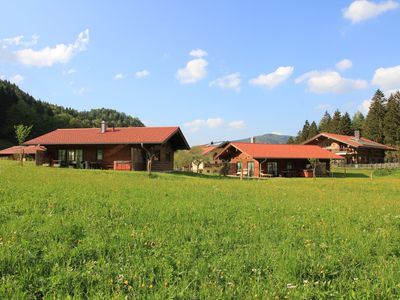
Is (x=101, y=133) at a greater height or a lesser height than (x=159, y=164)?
greater

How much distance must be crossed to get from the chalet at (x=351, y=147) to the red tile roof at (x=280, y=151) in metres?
16.8

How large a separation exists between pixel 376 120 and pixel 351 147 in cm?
2653

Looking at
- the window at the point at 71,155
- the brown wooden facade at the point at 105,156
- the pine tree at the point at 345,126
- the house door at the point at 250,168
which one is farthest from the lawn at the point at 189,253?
the pine tree at the point at 345,126

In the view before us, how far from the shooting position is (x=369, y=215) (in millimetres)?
9914

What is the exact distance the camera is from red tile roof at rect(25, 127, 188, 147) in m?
34.0

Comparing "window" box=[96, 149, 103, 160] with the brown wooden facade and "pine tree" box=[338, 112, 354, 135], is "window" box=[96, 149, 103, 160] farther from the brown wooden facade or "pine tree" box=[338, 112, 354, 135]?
"pine tree" box=[338, 112, 354, 135]

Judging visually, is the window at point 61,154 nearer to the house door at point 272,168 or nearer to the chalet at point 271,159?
the chalet at point 271,159

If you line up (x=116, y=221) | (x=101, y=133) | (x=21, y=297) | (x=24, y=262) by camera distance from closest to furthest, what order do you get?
1. (x=21, y=297)
2. (x=24, y=262)
3. (x=116, y=221)
4. (x=101, y=133)

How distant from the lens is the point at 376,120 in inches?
3388

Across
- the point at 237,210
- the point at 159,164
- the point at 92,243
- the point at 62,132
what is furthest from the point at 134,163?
the point at 92,243

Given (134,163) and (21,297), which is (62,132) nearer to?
(134,163)

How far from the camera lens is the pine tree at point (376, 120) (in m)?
84.9

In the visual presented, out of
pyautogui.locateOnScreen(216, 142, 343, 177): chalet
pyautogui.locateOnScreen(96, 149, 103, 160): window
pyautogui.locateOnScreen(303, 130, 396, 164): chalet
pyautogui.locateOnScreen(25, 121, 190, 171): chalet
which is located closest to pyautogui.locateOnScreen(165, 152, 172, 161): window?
pyautogui.locateOnScreen(25, 121, 190, 171): chalet

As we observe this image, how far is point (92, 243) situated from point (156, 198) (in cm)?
575
